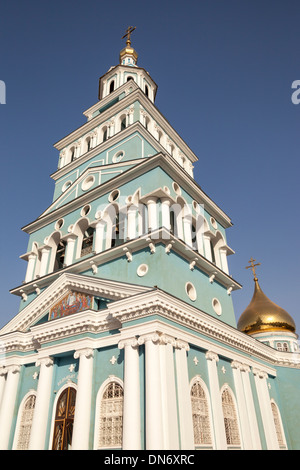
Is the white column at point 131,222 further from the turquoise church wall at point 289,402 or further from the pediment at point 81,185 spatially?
the turquoise church wall at point 289,402

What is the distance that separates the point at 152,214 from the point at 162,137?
879 cm

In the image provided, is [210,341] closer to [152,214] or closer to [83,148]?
[152,214]

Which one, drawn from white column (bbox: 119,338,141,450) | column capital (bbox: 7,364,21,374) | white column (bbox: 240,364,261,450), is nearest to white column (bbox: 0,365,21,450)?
column capital (bbox: 7,364,21,374)

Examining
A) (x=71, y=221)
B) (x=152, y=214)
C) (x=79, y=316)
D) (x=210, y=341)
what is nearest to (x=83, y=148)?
(x=71, y=221)

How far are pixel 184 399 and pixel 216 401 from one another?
230cm

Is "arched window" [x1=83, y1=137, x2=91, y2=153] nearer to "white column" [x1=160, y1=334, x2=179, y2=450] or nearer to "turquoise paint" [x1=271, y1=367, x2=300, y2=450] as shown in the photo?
"white column" [x1=160, y1=334, x2=179, y2=450]

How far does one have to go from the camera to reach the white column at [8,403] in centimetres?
1282

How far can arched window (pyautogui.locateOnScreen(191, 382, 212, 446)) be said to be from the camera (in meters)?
10.8

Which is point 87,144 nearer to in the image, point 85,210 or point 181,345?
point 85,210

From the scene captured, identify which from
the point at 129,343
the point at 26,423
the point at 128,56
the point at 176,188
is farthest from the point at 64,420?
the point at 128,56

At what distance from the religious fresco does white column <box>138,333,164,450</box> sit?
11.4ft

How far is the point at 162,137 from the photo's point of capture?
826 inches

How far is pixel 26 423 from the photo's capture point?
13.1 meters

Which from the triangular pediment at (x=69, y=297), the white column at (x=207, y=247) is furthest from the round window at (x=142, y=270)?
the white column at (x=207, y=247)
